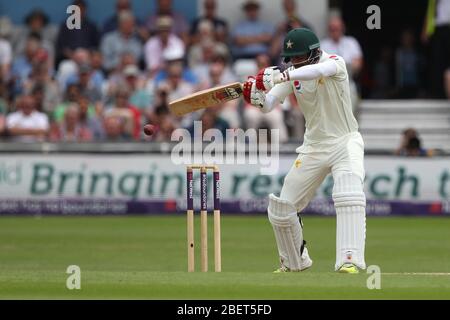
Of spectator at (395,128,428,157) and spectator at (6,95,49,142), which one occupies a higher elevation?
spectator at (6,95,49,142)

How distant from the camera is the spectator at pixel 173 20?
18047mm

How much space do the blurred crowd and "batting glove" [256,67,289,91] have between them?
6956mm

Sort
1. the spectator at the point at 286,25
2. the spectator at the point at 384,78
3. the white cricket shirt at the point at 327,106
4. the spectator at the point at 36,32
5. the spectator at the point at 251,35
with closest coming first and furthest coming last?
the white cricket shirt at the point at 327,106
the spectator at the point at 286,25
the spectator at the point at 251,35
the spectator at the point at 36,32
the spectator at the point at 384,78

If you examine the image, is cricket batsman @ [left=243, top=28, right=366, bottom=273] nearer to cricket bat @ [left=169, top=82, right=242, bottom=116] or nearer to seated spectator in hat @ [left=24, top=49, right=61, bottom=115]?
cricket bat @ [left=169, top=82, right=242, bottom=116]

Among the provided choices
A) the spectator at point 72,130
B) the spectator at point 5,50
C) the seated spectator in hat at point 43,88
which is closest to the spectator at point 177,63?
the spectator at point 72,130

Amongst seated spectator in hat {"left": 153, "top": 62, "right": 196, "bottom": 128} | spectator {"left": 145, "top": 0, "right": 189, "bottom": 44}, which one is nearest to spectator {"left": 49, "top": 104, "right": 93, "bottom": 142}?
seated spectator in hat {"left": 153, "top": 62, "right": 196, "bottom": 128}

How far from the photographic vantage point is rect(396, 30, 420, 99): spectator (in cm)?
1786

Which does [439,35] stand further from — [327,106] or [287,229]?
[287,229]

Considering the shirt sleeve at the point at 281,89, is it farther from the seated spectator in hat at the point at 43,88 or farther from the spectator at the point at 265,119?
the seated spectator in hat at the point at 43,88

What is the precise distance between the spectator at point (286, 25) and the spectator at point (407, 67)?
1.44 m

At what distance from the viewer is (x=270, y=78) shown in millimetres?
8930

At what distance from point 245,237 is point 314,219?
222 cm

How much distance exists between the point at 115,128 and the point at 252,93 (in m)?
7.42
